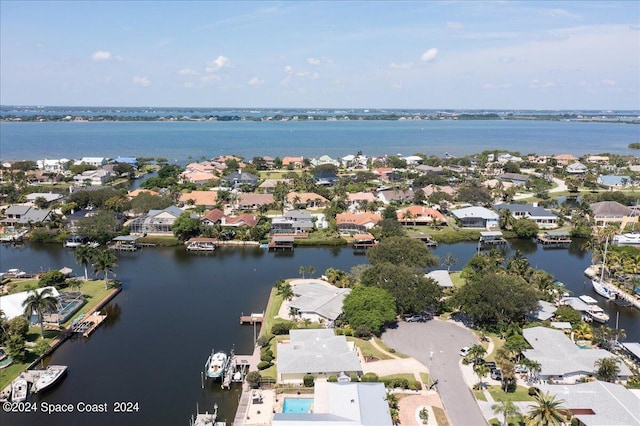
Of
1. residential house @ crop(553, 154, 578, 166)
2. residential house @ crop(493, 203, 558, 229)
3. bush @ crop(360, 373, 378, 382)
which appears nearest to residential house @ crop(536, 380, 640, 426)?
bush @ crop(360, 373, 378, 382)

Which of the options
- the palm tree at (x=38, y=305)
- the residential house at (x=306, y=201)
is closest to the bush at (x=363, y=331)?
the palm tree at (x=38, y=305)

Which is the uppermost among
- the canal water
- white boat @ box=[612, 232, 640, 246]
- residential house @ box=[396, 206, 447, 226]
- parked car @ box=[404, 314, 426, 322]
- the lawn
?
residential house @ box=[396, 206, 447, 226]

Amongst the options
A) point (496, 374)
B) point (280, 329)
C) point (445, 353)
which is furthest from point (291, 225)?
point (496, 374)

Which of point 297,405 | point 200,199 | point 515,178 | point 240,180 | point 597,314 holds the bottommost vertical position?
point 297,405

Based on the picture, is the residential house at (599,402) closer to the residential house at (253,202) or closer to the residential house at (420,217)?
the residential house at (420,217)

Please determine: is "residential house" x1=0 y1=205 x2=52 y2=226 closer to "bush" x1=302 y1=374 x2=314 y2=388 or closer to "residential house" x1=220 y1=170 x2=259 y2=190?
"residential house" x1=220 y1=170 x2=259 y2=190

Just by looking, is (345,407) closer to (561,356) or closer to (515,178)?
(561,356)

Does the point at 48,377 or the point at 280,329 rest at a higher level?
the point at 280,329
